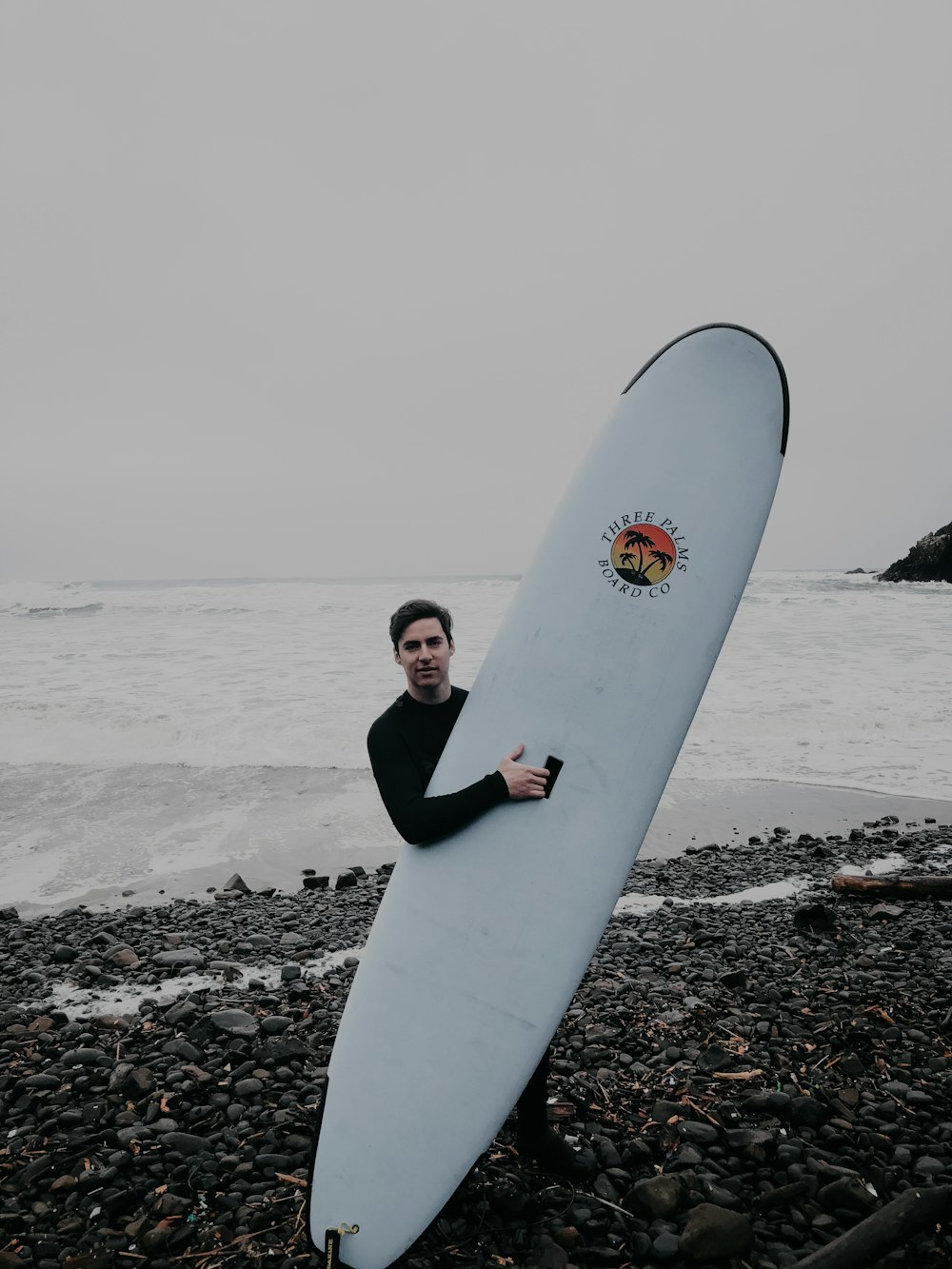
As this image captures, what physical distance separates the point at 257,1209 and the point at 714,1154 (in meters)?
1.31

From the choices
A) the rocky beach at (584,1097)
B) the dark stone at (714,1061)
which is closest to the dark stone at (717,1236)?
the rocky beach at (584,1097)

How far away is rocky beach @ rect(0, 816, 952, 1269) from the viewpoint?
1890 mm

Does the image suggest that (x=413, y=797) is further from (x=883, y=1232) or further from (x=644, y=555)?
(x=883, y=1232)

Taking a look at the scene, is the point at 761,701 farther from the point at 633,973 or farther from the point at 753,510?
the point at 753,510

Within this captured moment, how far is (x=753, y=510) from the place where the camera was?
274 centimetres

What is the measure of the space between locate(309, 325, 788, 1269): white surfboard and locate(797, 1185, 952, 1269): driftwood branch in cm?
81

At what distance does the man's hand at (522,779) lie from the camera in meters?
2.29

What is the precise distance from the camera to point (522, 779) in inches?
90.7

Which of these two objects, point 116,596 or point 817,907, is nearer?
point 817,907

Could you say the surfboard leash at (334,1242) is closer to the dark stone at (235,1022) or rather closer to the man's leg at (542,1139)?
the man's leg at (542,1139)

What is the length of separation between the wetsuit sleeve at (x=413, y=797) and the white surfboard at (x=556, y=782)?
0.17 m

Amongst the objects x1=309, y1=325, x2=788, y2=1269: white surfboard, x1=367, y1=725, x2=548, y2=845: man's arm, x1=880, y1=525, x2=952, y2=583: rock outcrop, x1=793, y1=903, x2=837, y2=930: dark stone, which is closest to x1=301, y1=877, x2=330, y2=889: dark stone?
x1=309, y1=325, x2=788, y2=1269: white surfboard

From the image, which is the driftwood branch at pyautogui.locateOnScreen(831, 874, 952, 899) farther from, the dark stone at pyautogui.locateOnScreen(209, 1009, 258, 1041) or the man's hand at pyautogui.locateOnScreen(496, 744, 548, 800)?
the dark stone at pyautogui.locateOnScreen(209, 1009, 258, 1041)

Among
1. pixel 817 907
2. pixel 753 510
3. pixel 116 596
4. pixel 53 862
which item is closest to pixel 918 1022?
pixel 817 907
